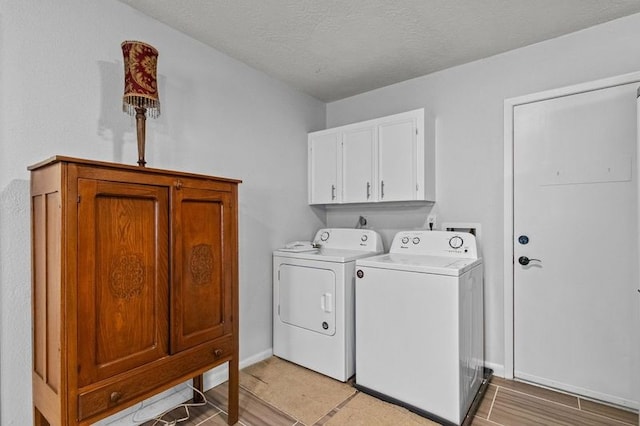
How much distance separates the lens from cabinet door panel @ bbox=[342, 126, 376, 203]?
285 cm

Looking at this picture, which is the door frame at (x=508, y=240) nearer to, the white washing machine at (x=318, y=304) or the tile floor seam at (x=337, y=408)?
the white washing machine at (x=318, y=304)

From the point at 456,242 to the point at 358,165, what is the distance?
41.8 inches

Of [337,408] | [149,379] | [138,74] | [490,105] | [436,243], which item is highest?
[490,105]

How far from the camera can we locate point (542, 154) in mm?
2320

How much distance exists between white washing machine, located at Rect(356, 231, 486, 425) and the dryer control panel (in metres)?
0.52

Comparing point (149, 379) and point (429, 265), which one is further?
point (429, 265)

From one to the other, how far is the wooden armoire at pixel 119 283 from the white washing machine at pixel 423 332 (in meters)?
1.00

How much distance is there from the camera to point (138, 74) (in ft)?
5.18

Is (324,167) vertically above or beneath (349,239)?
above

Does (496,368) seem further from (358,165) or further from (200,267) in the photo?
(200,267)

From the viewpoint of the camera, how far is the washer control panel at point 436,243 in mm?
2436

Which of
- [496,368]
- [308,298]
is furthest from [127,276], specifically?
[496,368]

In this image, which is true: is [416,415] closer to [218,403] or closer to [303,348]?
[303,348]

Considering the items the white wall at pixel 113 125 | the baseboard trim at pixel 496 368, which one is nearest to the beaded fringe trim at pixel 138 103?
the white wall at pixel 113 125
